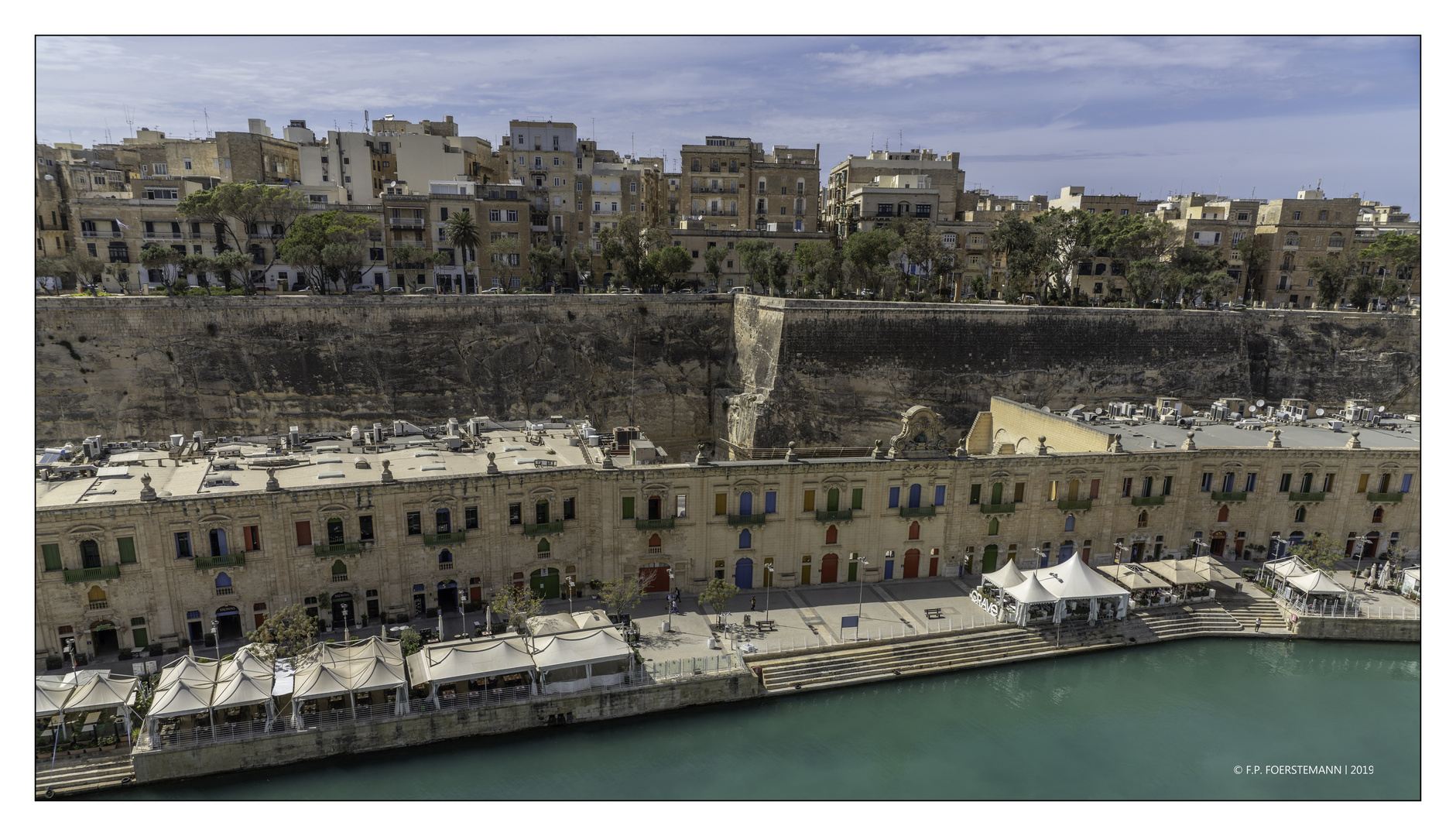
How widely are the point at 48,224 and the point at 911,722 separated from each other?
3038 inches

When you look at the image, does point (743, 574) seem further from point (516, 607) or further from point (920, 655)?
point (516, 607)

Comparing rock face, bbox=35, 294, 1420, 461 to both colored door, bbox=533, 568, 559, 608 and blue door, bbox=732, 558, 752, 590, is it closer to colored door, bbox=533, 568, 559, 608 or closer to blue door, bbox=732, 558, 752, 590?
blue door, bbox=732, 558, 752, 590

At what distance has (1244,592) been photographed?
129 feet

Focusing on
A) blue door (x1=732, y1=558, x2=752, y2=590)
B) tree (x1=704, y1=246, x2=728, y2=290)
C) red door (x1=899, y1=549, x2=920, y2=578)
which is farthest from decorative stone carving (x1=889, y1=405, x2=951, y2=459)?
tree (x1=704, y1=246, x2=728, y2=290)

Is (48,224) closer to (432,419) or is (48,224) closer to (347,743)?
(432,419)

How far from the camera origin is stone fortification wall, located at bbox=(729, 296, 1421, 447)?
62.5 meters

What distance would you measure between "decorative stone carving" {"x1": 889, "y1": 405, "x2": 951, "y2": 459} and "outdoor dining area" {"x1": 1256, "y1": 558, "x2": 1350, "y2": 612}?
17.6 meters

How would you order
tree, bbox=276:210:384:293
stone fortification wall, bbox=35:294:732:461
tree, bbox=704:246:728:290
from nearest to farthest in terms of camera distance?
stone fortification wall, bbox=35:294:732:461
tree, bbox=276:210:384:293
tree, bbox=704:246:728:290

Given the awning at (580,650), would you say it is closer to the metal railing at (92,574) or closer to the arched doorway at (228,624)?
the arched doorway at (228,624)

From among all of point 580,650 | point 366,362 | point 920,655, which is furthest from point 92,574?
point 366,362

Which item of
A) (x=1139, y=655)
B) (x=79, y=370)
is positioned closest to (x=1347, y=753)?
(x=1139, y=655)

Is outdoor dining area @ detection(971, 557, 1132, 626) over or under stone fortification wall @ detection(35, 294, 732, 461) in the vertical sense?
under

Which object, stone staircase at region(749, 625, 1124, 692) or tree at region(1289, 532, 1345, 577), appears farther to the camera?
tree at region(1289, 532, 1345, 577)

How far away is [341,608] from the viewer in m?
32.6
